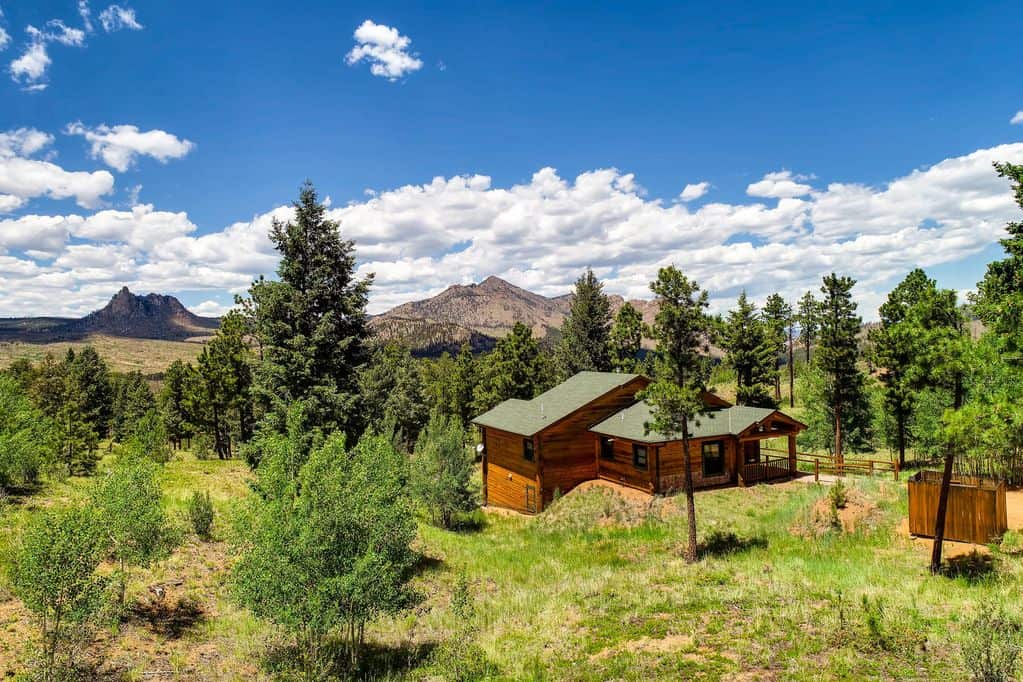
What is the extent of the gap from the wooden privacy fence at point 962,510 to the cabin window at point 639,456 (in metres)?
13.0

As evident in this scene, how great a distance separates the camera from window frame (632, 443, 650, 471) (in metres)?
29.2

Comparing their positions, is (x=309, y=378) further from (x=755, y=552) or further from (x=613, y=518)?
(x=755, y=552)

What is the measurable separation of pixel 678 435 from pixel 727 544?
26.6 ft

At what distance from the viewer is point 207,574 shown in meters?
16.2

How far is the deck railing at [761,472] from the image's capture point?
3033 cm

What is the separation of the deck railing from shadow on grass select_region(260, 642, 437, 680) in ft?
74.8

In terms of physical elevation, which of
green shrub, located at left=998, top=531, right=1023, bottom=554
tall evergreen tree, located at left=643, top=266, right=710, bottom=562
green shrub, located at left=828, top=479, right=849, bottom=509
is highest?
tall evergreen tree, located at left=643, top=266, right=710, bottom=562

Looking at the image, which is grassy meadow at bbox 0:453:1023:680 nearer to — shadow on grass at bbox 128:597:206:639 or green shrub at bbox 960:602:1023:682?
shadow on grass at bbox 128:597:206:639

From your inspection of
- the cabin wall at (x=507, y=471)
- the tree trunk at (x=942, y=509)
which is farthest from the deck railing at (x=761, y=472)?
the tree trunk at (x=942, y=509)

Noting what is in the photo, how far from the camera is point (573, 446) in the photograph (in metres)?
33.0

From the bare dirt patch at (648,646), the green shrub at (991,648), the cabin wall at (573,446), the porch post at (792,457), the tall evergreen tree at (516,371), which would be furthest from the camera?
the tall evergreen tree at (516,371)

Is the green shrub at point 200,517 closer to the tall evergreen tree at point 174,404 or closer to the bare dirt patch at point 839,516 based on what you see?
the bare dirt patch at point 839,516

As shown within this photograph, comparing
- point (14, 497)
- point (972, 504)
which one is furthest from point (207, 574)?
point (972, 504)

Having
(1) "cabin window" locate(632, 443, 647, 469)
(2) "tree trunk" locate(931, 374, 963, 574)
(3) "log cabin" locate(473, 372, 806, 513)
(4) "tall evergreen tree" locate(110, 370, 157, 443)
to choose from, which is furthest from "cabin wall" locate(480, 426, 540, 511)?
(4) "tall evergreen tree" locate(110, 370, 157, 443)
